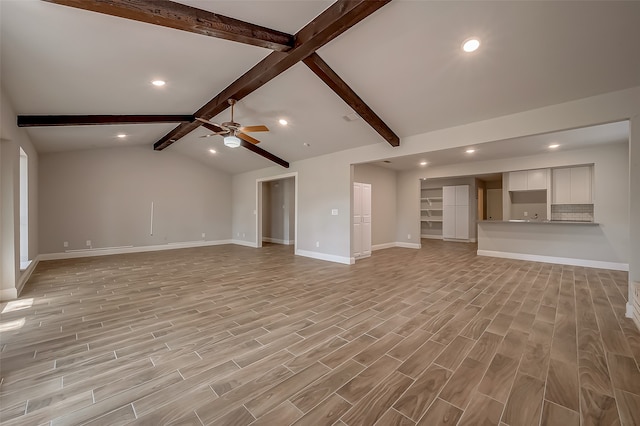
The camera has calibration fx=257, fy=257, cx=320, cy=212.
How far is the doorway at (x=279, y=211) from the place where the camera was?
9.92m

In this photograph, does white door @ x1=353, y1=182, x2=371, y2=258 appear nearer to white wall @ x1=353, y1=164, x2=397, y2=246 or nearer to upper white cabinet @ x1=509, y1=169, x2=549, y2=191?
white wall @ x1=353, y1=164, x2=397, y2=246

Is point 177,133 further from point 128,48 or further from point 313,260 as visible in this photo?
point 313,260

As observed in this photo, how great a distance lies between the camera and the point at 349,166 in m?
6.14

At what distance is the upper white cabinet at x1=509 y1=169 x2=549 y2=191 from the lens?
7.17 metres

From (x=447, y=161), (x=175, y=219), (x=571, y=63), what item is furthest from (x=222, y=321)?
(x=447, y=161)

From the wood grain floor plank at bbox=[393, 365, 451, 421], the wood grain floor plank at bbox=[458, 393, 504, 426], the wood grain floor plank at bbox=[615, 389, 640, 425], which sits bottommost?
the wood grain floor plank at bbox=[615, 389, 640, 425]

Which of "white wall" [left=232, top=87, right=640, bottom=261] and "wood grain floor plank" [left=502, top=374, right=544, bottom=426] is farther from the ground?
"white wall" [left=232, top=87, right=640, bottom=261]

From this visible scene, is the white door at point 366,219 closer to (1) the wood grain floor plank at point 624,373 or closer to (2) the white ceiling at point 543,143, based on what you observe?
(2) the white ceiling at point 543,143

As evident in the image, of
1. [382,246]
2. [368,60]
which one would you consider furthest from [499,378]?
[382,246]

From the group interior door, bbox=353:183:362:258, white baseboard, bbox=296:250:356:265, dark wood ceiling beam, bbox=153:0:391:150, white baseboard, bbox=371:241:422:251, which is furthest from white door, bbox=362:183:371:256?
dark wood ceiling beam, bbox=153:0:391:150

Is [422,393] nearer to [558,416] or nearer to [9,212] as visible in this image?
[558,416]

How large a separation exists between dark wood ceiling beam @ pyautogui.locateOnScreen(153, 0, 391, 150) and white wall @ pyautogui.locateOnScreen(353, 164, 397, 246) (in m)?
4.43

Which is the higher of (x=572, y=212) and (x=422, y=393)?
(x=572, y=212)

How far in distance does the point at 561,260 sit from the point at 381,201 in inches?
186
